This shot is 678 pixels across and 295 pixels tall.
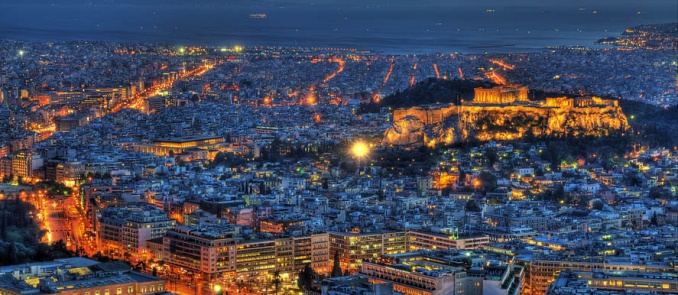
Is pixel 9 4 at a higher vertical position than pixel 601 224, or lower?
higher

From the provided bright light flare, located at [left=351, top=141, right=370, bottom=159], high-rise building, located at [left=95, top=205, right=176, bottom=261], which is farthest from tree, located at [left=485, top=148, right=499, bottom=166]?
high-rise building, located at [left=95, top=205, right=176, bottom=261]

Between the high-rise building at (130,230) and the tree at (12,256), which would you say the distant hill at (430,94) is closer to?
the high-rise building at (130,230)

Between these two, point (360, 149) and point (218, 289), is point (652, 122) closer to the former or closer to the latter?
point (360, 149)

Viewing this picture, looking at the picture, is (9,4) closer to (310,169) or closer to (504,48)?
(504,48)

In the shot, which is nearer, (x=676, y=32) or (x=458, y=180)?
(x=458, y=180)

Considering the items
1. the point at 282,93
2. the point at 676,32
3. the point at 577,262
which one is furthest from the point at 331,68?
the point at 577,262

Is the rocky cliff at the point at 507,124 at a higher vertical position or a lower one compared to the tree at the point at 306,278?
higher

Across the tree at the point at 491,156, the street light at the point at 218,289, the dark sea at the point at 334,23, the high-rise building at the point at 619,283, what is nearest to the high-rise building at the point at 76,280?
the street light at the point at 218,289
